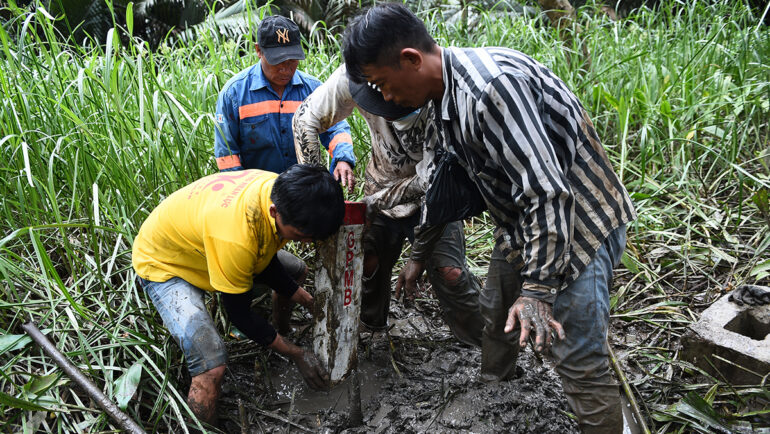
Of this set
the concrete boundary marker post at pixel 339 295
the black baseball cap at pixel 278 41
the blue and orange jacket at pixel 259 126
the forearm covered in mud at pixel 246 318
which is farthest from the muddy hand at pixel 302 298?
the black baseball cap at pixel 278 41

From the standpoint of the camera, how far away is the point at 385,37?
1510 mm

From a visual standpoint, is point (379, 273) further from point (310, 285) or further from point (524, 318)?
point (524, 318)

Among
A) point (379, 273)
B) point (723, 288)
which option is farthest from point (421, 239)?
point (723, 288)

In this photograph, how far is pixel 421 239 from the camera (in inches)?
88.7

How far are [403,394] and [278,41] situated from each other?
1.88m

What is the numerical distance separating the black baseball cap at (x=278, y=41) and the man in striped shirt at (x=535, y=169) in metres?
1.18

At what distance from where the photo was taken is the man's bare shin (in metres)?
2.02

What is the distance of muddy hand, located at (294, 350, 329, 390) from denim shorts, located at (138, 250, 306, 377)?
316 millimetres

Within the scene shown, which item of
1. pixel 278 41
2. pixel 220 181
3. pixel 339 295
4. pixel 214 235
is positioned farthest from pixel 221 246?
pixel 278 41

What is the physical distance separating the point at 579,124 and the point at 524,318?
607mm

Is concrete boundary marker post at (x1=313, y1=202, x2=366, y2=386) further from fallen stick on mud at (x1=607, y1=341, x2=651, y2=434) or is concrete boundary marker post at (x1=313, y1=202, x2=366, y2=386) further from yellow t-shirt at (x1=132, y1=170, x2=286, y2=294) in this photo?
fallen stick on mud at (x1=607, y1=341, x2=651, y2=434)

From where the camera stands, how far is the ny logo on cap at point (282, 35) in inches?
108

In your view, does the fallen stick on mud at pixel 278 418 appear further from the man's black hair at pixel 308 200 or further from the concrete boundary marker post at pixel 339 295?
the man's black hair at pixel 308 200

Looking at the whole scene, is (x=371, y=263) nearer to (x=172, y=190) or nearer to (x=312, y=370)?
(x=312, y=370)
